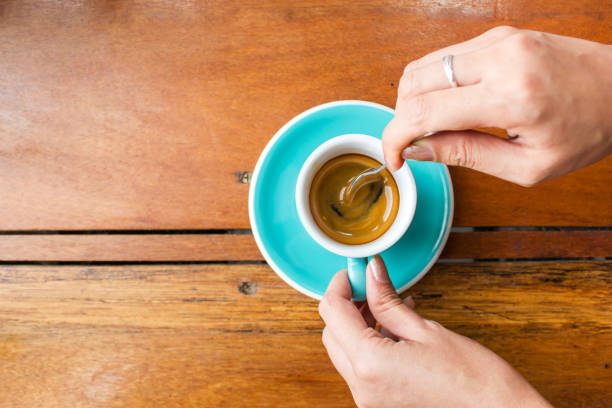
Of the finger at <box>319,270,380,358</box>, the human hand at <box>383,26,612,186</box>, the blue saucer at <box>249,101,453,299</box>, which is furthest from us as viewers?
the blue saucer at <box>249,101,453,299</box>

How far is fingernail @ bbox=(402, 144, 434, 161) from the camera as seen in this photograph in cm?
75

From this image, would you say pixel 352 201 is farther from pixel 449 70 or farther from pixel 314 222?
pixel 449 70

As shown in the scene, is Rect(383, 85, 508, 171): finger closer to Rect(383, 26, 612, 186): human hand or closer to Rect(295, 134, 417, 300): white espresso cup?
Rect(383, 26, 612, 186): human hand

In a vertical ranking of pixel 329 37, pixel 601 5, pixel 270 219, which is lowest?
pixel 270 219

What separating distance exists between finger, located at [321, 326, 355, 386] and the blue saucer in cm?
13

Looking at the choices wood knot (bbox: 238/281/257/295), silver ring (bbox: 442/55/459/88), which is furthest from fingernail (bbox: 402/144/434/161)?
wood knot (bbox: 238/281/257/295)

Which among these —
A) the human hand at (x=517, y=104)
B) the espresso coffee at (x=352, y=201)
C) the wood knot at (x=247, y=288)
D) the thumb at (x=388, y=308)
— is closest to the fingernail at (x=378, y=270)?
the thumb at (x=388, y=308)

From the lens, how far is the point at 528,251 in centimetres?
101

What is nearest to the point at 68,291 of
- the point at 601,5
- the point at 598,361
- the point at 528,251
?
the point at 528,251

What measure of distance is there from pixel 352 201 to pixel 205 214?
38 cm

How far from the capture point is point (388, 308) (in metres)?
0.78

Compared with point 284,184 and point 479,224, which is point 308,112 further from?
point 479,224

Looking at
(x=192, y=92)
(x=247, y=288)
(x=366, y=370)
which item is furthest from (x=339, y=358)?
(x=192, y=92)

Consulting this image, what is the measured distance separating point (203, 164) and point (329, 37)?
453 millimetres
